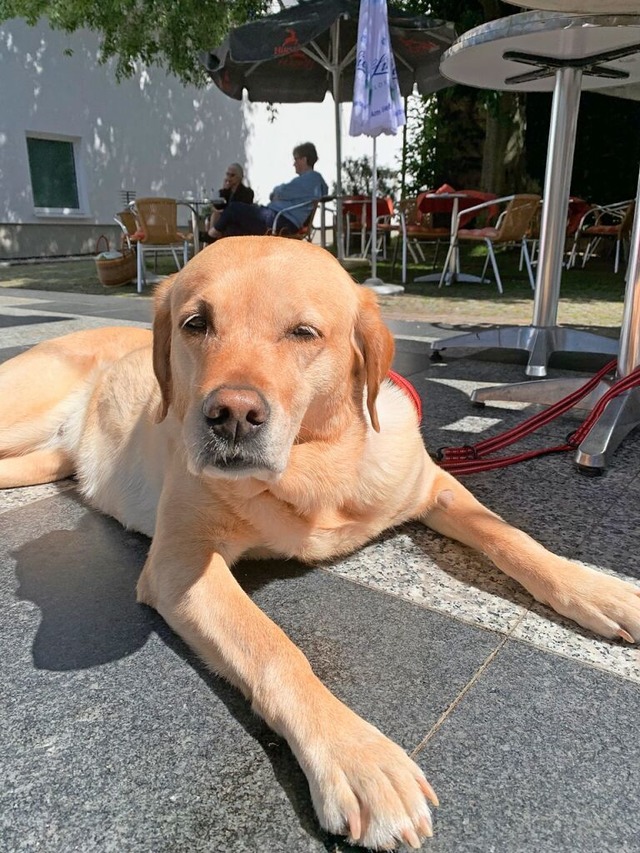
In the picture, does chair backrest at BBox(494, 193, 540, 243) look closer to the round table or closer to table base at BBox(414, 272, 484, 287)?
table base at BBox(414, 272, 484, 287)

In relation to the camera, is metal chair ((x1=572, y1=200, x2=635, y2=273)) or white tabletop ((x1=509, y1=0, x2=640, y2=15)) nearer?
white tabletop ((x1=509, y1=0, x2=640, y2=15))

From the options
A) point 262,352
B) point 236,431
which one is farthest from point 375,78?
point 236,431

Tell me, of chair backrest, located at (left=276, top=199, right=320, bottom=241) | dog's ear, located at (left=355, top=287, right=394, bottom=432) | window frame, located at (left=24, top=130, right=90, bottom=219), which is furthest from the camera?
window frame, located at (left=24, top=130, right=90, bottom=219)

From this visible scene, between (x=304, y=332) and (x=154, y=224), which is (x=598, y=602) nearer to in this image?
(x=304, y=332)

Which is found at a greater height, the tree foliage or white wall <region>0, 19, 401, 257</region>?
the tree foliage

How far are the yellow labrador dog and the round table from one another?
1.04 metres

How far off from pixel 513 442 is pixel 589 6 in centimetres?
173

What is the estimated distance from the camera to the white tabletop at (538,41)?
2.92 m

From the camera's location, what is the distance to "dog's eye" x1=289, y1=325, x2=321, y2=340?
1.74 metres

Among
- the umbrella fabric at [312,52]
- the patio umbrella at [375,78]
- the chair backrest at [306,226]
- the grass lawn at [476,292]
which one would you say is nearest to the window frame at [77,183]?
the grass lawn at [476,292]

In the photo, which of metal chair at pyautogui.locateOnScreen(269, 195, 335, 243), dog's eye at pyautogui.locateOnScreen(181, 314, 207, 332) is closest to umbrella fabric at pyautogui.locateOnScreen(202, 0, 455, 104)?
metal chair at pyautogui.locateOnScreen(269, 195, 335, 243)

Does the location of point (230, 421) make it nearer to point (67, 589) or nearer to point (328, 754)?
point (328, 754)

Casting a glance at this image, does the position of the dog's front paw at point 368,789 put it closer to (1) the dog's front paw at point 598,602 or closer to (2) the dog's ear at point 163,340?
(1) the dog's front paw at point 598,602

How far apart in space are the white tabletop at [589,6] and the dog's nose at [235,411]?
7.03 feet
